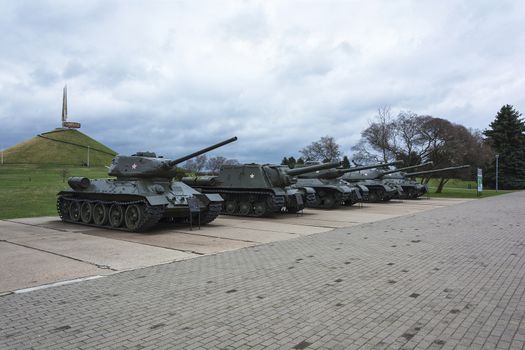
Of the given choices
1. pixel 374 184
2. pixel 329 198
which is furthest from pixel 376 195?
pixel 329 198

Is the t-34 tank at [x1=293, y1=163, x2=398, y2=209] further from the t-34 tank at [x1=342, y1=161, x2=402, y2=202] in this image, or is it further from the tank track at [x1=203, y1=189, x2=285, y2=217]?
the t-34 tank at [x1=342, y1=161, x2=402, y2=202]

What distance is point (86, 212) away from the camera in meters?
15.9

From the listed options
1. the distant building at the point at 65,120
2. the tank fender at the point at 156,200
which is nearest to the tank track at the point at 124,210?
the tank fender at the point at 156,200

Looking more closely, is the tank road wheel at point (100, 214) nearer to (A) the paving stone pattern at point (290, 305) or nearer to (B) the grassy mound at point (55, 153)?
(A) the paving stone pattern at point (290, 305)

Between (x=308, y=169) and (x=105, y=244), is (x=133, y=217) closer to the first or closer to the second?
(x=105, y=244)

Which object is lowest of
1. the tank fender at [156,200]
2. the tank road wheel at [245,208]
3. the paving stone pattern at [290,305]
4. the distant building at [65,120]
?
the paving stone pattern at [290,305]

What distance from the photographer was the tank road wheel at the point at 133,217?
13.4 metres

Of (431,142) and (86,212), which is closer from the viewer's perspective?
(86,212)

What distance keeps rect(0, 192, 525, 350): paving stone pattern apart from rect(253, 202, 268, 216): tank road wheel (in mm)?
9494

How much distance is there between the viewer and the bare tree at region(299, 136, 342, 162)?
54281 millimetres

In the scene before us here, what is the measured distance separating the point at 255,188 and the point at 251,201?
2.16 feet

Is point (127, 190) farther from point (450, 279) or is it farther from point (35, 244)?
point (450, 279)

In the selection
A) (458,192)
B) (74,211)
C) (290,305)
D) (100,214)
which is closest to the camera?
(290,305)

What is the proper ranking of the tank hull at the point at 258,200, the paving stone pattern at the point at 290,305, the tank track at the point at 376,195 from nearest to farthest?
1. the paving stone pattern at the point at 290,305
2. the tank hull at the point at 258,200
3. the tank track at the point at 376,195
